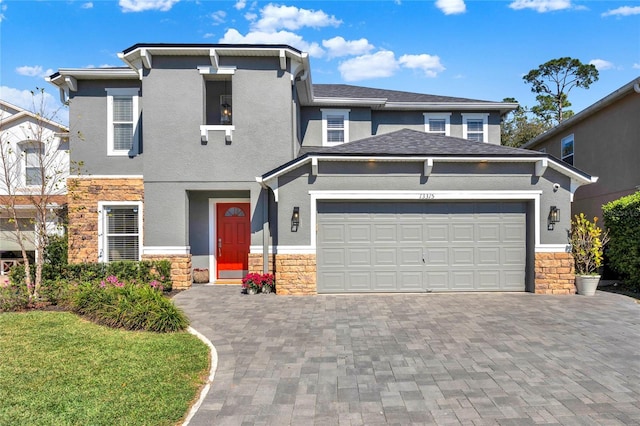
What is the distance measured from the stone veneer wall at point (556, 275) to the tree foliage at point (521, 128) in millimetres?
21834

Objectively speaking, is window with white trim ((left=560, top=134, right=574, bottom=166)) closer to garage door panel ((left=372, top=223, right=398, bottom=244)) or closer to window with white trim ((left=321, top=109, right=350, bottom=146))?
window with white trim ((left=321, top=109, right=350, bottom=146))

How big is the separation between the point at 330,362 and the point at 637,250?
381 inches

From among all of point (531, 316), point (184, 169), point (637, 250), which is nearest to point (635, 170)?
point (637, 250)

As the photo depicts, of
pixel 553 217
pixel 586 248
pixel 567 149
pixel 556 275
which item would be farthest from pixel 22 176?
pixel 567 149

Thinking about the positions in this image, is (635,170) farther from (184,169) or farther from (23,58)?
(23,58)

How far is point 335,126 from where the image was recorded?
44.4 ft

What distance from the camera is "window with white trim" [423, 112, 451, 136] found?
14258 millimetres

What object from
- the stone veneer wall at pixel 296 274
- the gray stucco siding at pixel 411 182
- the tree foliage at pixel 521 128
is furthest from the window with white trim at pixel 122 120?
the tree foliage at pixel 521 128

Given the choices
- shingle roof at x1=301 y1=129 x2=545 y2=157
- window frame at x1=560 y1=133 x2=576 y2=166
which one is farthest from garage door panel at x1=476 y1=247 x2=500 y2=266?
window frame at x1=560 y1=133 x2=576 y2=166

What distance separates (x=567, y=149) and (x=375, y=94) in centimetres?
912

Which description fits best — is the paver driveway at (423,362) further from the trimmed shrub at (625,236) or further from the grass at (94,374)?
the trimmed shrub at (625,236)

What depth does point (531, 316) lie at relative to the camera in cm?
706

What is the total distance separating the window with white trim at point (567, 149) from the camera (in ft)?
49.2

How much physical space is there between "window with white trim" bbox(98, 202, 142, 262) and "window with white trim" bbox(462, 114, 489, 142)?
509 inches
